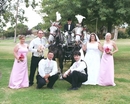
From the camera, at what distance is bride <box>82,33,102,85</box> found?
29.0ft

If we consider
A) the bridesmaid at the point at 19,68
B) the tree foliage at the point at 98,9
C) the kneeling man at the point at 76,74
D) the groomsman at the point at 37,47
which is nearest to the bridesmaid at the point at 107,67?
the kneeling man at the point at 76,74

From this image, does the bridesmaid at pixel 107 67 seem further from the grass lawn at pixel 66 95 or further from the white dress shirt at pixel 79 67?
the white dress shirt at pixel 79 67

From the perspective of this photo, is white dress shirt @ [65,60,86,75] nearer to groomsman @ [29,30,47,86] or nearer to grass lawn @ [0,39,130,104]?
grass lawn @ [0,39,130,104]

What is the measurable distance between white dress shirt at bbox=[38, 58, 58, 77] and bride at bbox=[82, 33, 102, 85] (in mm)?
1665

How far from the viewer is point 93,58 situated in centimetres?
894

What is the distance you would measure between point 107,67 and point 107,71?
140 millimetres

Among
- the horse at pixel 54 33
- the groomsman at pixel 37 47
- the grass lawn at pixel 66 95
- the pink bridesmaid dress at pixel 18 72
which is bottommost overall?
the grass lawn at pixel 66 95

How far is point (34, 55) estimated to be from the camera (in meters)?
8.23

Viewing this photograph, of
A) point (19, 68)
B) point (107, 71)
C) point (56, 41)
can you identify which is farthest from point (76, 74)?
point (56, 41)

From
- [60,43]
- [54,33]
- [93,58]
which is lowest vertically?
[93,58]

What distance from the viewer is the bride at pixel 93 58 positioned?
29.0 ft

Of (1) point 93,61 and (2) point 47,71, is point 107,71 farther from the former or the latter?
(2) point 47,71

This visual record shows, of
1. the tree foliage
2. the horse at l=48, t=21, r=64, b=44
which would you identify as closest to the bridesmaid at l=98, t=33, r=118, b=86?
the horse at l=48, t=21, r=64, b=44

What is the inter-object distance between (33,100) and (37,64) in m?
2.03
